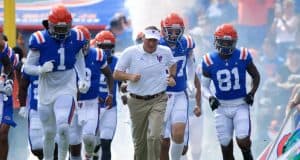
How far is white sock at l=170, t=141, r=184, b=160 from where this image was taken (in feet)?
45.2

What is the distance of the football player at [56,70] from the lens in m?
12.3

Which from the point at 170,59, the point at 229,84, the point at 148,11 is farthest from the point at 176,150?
the point at 148,11

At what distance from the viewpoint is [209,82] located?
Answer: 13688 millimetres

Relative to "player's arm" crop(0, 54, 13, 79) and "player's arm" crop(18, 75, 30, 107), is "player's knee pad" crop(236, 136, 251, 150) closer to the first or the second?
"player's arm" crop(18, 75, 30, 107)

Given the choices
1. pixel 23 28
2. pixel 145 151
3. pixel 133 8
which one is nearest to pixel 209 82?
pixel 145 151

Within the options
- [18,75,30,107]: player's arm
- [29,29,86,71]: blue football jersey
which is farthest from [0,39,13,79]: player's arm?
[29,29,86,71]: blue football jersey

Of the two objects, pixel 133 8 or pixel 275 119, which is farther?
pixel 133 8

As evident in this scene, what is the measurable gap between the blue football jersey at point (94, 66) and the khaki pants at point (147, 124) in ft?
3.90

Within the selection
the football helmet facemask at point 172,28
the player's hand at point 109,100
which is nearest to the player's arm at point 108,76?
the player's hand at point 109,100

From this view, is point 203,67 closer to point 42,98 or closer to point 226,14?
point 42,98

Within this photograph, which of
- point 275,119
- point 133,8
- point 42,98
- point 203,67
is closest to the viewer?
point 42,98

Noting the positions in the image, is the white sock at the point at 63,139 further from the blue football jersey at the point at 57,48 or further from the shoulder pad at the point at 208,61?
the shoulder pad at the point at 208,61

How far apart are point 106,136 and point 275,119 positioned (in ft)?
11.1

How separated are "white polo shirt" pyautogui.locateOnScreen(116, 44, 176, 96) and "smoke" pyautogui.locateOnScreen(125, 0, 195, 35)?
6146 millimetres
